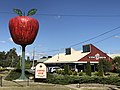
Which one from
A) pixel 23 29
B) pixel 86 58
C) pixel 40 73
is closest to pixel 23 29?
pixel 23 29

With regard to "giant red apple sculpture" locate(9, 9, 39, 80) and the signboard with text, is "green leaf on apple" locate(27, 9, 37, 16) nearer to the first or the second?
"giant red apple sculpture" locate(9, 9, 39, 80)

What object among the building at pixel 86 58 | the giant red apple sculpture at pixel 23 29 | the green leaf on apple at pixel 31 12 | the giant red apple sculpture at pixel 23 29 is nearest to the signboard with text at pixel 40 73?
the giant red apple sculpture at pixel 23 29

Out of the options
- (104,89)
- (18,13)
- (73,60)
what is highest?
(18,13)

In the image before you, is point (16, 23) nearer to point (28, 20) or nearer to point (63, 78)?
point (28, 20)

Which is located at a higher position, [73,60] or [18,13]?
[18,13]

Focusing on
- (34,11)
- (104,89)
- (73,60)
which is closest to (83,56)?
(73,60)

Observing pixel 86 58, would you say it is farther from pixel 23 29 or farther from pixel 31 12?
pixel 23 29

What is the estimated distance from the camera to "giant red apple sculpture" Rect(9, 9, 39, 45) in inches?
1060

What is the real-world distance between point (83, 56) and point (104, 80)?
117 ft

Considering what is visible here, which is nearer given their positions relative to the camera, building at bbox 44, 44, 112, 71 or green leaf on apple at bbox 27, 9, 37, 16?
green leaf on apple at bbox 27, 9, 37, 16

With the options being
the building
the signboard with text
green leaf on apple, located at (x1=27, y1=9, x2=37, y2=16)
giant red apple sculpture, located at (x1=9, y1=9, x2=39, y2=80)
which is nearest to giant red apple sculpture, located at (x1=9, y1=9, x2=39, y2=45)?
giant red apple sculpture, located at (x1=9, y1=9, x2=39, y2=80)

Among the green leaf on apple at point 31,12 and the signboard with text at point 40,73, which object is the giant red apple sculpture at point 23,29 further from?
the signboard with text at point 40,73

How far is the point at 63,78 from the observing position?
25.3m

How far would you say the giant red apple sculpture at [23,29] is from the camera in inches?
1060
